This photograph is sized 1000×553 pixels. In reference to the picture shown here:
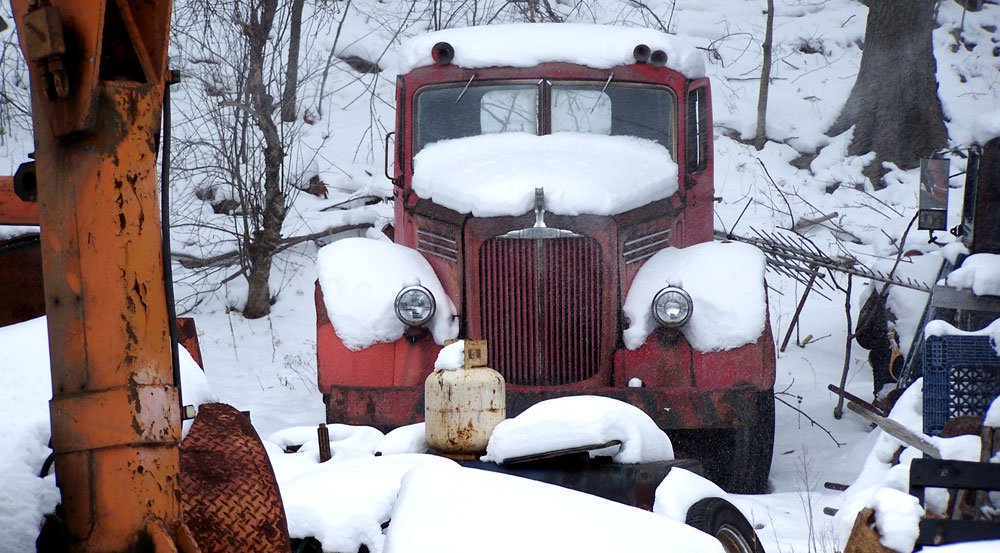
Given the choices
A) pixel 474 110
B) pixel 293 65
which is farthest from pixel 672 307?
pixel 293 65

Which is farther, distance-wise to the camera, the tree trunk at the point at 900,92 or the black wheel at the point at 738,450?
the tree trunk at the point at 900,92

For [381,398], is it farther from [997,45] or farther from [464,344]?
[997,45]

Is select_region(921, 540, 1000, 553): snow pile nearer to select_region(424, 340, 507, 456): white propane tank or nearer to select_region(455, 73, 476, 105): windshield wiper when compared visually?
select_region(424, 340, 507, 456): white propane tank

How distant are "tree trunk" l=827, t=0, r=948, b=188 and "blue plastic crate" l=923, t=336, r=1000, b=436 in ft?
30.5

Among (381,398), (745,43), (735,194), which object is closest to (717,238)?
(735,194)

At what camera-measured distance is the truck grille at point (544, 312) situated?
219 inches

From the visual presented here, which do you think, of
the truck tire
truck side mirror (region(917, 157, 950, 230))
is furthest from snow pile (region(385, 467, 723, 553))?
truck side mirror (region(917, 157, 950, 230))

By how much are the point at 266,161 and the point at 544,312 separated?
206 inches

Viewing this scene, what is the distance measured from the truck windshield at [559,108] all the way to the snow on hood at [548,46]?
0.45 ft

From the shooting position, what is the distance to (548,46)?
6.47 m

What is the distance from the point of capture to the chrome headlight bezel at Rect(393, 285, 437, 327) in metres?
5.53

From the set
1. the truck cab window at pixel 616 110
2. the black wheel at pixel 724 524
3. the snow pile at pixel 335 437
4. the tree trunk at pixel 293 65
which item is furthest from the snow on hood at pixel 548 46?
the tree trunk at pixel 293 65

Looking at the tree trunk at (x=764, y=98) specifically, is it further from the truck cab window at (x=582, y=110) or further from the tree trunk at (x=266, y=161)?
the truck cab window at (x=582, y=110)

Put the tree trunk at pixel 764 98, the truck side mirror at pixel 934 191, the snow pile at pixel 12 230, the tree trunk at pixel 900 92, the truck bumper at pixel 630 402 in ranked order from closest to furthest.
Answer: the snow pile at pixel 12 230 < the truck bumper at pixel 630 402 < the truck side mirror at pixel 934 191 < the tree trunk at pixel 900 92 < the tree trunk at pixel 764 98
